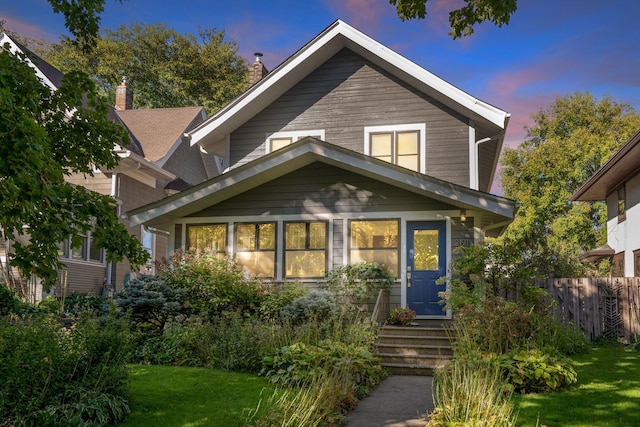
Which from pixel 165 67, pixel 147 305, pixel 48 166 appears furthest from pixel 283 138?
pixel 165 67

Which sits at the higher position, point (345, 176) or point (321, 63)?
point (321, 63)

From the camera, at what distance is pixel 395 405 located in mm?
7348

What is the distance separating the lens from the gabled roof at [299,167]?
1235 centimetres

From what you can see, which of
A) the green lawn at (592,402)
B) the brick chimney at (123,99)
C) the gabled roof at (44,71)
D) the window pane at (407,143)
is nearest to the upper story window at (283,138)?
the window pane at (407,143)

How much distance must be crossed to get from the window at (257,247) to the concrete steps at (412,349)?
374cm

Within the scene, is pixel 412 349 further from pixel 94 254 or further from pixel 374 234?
pixel 94 254

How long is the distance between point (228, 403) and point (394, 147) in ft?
31.7

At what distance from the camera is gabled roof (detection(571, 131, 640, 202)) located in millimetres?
16266

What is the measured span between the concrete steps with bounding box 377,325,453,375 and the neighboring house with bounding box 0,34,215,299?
6694mm

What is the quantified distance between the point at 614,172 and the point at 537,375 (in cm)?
1400

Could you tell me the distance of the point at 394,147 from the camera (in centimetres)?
1517

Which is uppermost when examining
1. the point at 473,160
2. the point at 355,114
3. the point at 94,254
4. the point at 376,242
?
the point at 355,114

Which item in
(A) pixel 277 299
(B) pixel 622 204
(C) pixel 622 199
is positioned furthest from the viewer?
(B) pixel 622 204

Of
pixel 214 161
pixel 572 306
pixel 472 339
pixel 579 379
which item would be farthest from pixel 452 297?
pixel 214 161
